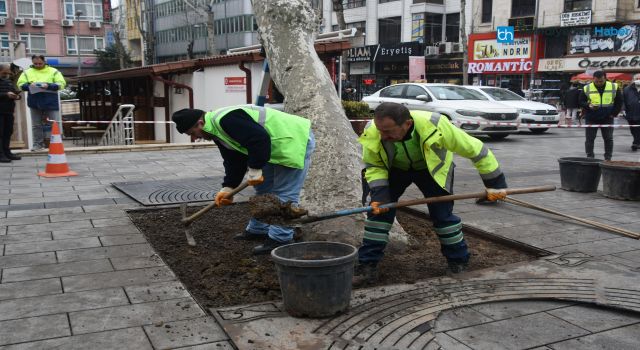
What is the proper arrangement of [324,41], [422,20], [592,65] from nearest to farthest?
1. [324,41]
2. [592,65]
3. [422,20]

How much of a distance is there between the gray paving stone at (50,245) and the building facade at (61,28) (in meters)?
52.7

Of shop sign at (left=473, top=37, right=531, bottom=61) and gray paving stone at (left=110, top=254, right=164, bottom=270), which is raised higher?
shop sign at (left=473, top=37, right=531, bottom=61)

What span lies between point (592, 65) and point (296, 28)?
27.0 m

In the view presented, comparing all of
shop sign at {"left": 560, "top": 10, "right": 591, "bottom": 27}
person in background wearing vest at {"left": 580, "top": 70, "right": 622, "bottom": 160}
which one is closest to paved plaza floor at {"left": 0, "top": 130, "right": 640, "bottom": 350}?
person in background wearing vest at {"left": 580, "top": 70, "right": 622, "bottom": 160}

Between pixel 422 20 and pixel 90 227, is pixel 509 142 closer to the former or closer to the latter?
pixel 90 227

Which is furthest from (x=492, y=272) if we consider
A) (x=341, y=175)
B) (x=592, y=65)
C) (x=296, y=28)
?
(x=592, y=65)

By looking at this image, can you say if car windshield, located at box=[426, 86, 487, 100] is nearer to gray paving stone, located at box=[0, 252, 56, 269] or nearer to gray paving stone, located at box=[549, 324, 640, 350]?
gray paving stone, located at box=[0, 252, 56, 269]

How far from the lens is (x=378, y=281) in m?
4.19

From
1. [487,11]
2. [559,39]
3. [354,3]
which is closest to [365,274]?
[559,39]

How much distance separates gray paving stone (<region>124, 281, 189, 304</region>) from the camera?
12.4 feet

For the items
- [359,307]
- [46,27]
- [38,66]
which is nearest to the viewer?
[359,307]

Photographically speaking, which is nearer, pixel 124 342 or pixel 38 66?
pixel 124 342

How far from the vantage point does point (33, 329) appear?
327 centimetres

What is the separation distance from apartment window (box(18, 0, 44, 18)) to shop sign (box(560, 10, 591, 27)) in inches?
1809
